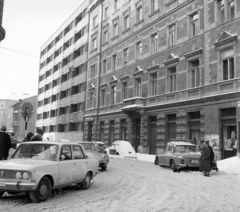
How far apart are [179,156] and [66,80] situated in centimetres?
3800

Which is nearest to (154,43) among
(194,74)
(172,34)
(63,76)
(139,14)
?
(172,34)

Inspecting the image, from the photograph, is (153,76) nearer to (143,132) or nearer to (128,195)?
(143,132)

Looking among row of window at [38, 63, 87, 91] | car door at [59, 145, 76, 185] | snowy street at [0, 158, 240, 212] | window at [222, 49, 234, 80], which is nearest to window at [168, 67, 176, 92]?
window at [222, 49, 234, 80]

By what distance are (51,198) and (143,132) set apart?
21.4 metres

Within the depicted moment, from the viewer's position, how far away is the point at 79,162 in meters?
9.28

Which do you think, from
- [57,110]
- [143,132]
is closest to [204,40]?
[143,132]

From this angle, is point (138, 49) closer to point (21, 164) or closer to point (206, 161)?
point (206, 161)

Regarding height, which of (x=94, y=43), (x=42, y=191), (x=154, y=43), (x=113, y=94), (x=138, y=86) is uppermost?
(x=94, y=43)

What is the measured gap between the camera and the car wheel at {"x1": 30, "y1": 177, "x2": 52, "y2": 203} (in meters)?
7.32

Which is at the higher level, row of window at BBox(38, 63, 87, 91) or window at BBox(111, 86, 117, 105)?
row of window at BBox(38, 63, 87, 91)

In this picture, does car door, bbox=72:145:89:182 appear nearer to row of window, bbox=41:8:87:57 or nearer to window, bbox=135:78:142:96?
window, bbox=135:78:142:96

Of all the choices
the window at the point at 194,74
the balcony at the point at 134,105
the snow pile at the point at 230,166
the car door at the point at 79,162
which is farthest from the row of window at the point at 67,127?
the car door at the point at 79,162

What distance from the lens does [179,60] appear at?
25125 millimetres

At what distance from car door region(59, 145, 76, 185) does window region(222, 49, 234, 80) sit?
14782mm
